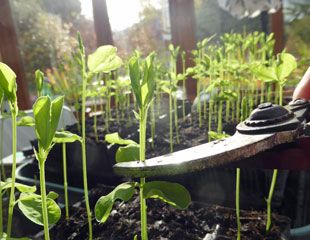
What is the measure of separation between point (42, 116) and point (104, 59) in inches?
7.2

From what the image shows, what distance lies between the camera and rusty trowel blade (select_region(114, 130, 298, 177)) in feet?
0.98

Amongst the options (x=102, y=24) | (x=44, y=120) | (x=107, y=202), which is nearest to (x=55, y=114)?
(x=44, y=120)

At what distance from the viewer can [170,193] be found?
1.28 ft

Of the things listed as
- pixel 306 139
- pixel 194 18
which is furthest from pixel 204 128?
pixel 194 18

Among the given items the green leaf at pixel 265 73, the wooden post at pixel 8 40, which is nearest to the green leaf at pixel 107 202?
the green leaf at pixel 265 73

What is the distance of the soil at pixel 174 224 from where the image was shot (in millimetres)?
578

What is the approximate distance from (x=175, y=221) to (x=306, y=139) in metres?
0.32

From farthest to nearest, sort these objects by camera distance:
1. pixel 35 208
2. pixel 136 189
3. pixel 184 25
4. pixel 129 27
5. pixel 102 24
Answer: pixel 129 27 < pixel 184 25 < pixel 102 24 < pixel 136 189 < pixel 35 208

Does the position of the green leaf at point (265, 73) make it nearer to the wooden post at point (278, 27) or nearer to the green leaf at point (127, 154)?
the green leaf at point (127, 154)

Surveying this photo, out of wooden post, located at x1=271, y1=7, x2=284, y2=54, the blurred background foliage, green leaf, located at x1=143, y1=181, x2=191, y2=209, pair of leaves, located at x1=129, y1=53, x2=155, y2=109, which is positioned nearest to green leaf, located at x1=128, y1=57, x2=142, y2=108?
pair of leaves, located at x1=129, y1=53, x2=155, y2=109

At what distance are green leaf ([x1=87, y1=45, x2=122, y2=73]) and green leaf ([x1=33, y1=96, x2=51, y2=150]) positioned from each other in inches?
6.6

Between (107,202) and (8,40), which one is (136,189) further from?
(8,40)

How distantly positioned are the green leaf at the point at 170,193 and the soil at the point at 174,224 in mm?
187

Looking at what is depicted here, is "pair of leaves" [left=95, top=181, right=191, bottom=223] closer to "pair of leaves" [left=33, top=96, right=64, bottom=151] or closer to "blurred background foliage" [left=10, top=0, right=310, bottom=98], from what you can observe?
"pair of leaves" [left=33, top=96, right=64, bottom=151]
